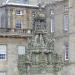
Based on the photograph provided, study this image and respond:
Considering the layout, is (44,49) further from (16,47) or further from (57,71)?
(16,47)

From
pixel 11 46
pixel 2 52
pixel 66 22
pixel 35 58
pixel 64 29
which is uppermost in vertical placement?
pixel 66 22

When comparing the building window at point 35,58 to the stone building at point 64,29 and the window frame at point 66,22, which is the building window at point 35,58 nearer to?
the stone building at point 64,29

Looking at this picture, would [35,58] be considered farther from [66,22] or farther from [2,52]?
[66,22]

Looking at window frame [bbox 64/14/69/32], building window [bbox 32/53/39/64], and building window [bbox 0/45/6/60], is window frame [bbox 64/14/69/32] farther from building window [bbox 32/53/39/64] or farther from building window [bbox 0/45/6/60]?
building window [bbox 32/53/39/64]

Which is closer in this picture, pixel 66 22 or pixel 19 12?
pixel 66 22

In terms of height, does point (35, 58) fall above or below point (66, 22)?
below

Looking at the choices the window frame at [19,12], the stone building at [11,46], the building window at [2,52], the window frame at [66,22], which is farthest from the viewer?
the window frame at [19,12]

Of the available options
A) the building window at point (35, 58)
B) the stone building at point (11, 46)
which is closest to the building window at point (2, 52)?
the stone building at point (11, 46)

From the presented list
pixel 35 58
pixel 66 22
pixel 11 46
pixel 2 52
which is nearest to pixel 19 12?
pixel 66 22

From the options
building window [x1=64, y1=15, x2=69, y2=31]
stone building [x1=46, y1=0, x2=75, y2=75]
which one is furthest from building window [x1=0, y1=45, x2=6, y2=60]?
building window [x1=64, y1=15, x2=69, y2=31]

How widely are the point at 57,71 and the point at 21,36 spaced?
2516cm

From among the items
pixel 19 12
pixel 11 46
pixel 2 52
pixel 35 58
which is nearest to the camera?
pixel 35 58

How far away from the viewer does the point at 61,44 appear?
185 feet

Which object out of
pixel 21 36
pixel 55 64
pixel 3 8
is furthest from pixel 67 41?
pixel 55 64
